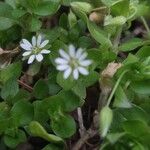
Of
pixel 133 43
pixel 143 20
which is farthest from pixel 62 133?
pixel 143 20

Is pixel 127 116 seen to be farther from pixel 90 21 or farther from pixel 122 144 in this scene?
pixel 90 21

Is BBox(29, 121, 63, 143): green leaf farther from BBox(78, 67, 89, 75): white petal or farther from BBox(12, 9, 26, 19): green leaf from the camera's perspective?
BBox(12, 9, 26, 19): green leaf

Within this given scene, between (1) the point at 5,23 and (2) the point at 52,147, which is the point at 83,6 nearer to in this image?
(1) the point at 5,23

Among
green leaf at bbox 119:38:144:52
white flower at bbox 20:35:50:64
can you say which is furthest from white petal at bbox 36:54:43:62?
green leaf at bbox 119:38:144:52

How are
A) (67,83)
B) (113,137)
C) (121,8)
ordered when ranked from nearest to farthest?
(113,137), (67,83), (121,8)

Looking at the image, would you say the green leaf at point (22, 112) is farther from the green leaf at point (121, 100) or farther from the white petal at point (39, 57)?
the green leaf at point (121, 100)

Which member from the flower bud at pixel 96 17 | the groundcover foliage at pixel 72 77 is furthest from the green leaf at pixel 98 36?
the flower bud at pixel 96 17

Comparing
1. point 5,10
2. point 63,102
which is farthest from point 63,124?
point 5,10
